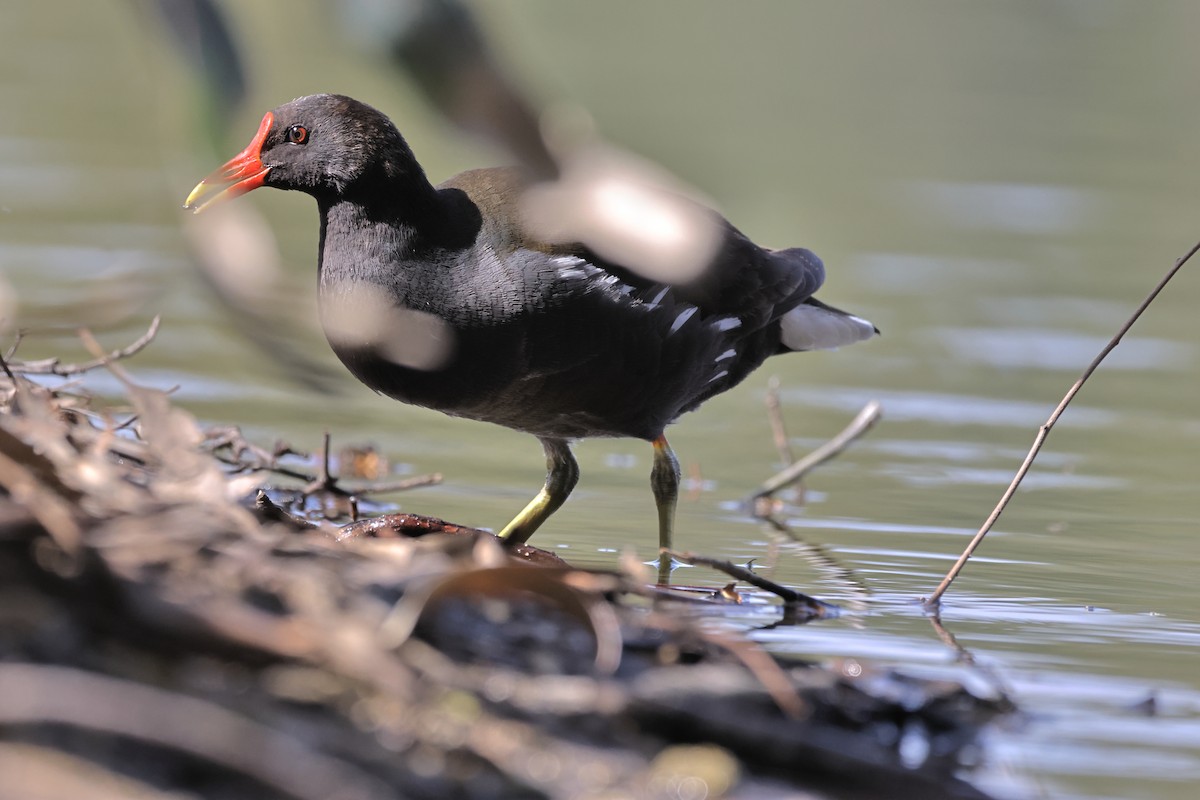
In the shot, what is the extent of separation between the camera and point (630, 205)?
116cm

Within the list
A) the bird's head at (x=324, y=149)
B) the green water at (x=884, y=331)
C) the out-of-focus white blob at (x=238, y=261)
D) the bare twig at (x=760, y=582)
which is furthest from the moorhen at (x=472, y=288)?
the out-of-focus white blob at (x=238, y=261)

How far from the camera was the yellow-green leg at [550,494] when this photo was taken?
4.37 meters

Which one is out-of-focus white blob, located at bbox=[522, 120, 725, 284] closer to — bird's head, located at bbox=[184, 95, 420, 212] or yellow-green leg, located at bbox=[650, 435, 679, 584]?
bird's head, located at bbox=[184, 95, 420, 212]

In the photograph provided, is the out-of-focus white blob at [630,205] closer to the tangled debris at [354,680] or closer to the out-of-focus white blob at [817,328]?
the tangled debris at [354,680]

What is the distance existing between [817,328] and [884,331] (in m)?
2.40

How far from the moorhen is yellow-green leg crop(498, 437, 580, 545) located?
0.01m

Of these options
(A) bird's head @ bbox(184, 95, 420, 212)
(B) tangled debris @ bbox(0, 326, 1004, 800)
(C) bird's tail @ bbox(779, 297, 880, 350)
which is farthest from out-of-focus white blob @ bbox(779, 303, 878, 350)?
(B) tangled debris @ bbox(0, 326, 1004, 800)

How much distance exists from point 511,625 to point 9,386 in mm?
1617

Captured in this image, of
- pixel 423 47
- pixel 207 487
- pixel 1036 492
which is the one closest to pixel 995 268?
pixel 1036 492

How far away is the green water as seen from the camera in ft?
6.87

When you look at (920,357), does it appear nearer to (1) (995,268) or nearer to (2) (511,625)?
(1) (995,268)

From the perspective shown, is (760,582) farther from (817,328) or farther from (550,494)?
(817,328)

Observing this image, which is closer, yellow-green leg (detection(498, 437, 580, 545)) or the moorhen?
the moorhen

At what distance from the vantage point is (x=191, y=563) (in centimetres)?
238
